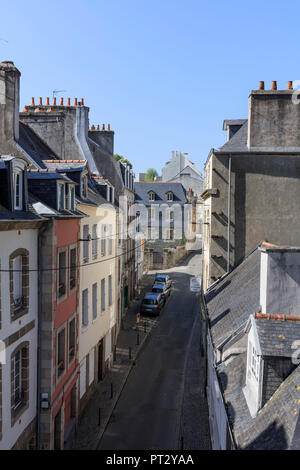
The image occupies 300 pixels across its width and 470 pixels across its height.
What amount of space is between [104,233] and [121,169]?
1050cm

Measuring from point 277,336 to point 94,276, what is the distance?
1299 cm

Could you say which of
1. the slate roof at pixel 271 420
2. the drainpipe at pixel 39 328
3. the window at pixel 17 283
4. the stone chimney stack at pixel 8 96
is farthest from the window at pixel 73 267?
the slate roof at pixel 271 420

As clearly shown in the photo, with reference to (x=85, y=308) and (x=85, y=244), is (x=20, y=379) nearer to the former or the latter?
(x=85, y=308)

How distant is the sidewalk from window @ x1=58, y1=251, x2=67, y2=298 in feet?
19.2

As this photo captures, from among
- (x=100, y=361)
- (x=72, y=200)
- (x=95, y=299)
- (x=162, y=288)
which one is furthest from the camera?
(x=162, y=288)

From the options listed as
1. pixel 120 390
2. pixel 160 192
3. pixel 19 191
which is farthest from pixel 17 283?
pixel 160 192

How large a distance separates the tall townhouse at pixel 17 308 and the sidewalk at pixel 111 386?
3008 millimetres

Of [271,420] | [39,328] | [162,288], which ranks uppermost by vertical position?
[39,328]

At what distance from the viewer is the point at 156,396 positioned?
61.2 feet

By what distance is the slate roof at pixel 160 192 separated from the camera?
5816 centimetres

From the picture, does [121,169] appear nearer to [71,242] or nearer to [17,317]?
[71,242]

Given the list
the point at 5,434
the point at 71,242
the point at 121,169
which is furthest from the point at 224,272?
the point at 121,169

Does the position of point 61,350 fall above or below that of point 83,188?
below

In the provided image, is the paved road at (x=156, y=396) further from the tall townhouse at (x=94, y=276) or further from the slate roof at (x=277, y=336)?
the slate roof at (x=277, y=336)
